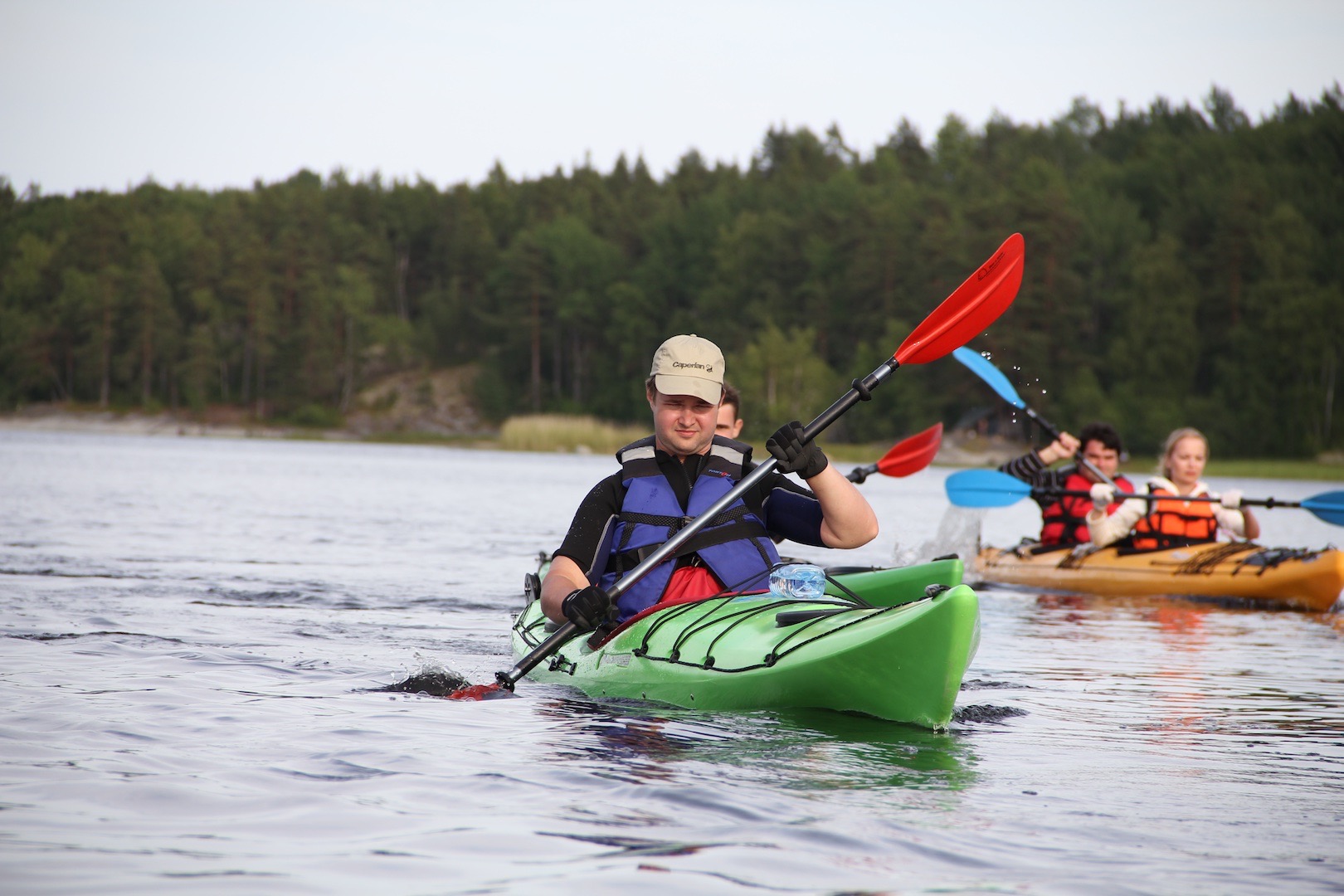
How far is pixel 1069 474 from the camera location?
1120cm

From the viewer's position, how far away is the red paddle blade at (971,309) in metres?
5.77

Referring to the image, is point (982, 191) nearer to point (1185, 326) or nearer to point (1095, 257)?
point (1095, 257)

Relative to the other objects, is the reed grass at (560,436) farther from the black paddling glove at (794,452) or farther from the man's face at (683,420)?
the black paddling glove at (794,452)

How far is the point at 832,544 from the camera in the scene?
16.1 ft

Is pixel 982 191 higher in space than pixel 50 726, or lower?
higher

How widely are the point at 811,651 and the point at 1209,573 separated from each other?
20.5ft

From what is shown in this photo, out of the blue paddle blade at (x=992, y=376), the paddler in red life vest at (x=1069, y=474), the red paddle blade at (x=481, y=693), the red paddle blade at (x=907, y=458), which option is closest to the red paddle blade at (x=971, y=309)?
the red paddle blade at (x=907, y=458)

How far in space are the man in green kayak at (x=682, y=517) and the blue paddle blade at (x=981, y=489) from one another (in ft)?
19.0

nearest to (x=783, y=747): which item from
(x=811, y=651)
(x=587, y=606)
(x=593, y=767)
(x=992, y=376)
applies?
(x=811, y=651)

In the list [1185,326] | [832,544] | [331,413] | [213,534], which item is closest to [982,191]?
[1185,326]

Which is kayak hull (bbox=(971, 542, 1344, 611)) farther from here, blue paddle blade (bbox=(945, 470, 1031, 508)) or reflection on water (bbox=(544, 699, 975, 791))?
reflection on water (bbox=(544, 699, 975, 791))

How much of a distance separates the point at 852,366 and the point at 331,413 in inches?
1005

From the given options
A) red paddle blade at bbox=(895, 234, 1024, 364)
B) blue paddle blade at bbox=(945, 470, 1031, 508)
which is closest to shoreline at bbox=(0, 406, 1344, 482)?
blue paddle blade at bbox=(945, 470, 1031, 508)

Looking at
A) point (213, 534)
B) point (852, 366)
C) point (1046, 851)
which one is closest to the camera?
point (1046, 851)
